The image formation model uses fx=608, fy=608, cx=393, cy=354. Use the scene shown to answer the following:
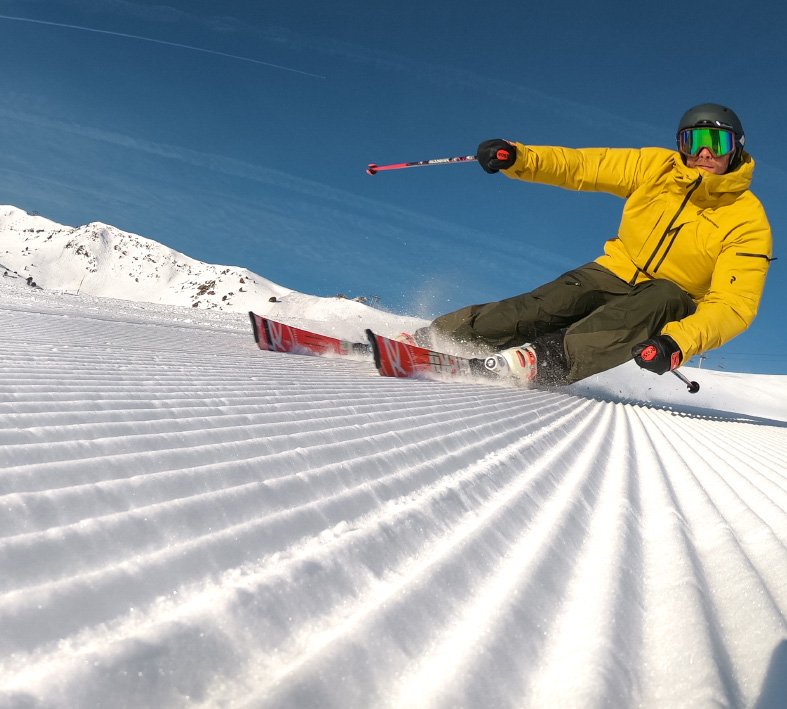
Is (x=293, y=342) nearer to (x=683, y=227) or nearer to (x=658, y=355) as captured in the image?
(x=658, y=355)

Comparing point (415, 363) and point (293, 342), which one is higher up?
point (293, 342)

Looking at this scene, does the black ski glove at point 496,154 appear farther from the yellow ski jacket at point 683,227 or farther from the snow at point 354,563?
the snow at point 354,563

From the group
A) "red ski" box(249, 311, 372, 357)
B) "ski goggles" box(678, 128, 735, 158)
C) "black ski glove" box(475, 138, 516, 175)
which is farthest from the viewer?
"black ski glove" box(475, 138, 516, 175)

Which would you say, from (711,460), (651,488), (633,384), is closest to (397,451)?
(651,488)

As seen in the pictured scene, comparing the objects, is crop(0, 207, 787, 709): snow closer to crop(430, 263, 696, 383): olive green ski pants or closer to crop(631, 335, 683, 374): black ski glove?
crop(631, 335, 683, 374): black ski glove

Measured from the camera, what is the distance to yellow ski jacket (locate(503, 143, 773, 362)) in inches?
151

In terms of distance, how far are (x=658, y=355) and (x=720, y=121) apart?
1.82 m

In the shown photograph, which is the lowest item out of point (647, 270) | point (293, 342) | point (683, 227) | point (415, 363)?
point (415, 363)

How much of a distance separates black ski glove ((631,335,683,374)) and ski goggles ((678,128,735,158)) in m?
1.52

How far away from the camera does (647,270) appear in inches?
177

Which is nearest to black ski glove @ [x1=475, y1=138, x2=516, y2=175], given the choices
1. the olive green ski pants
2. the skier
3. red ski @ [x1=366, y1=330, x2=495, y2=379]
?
the skier

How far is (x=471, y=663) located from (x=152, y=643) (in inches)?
11.8

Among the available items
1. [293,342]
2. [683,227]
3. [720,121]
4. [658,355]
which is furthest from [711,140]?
[293,342]

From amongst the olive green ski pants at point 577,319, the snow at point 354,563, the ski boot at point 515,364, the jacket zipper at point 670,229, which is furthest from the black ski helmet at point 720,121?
the snow at point 354,563
